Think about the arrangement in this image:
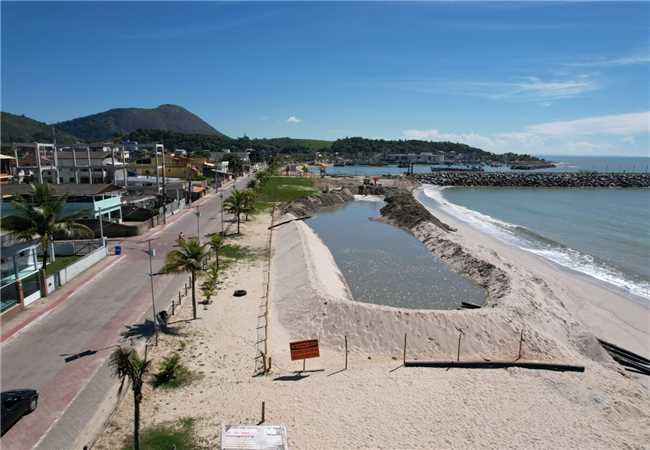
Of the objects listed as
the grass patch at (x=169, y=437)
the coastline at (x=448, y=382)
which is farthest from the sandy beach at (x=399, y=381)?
the grass patch at (x=169, y=437)

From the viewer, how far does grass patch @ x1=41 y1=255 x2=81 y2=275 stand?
29216 millimetres

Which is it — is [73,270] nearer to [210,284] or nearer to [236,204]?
[210,284]

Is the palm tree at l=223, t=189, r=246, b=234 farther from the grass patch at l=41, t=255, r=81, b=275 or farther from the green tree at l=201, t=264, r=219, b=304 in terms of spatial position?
the grass patch at l=41, t=255, r=81, b=275

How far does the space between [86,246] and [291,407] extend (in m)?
27.4

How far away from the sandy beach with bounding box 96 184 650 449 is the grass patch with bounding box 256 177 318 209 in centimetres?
4360

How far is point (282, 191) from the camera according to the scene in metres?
80.8

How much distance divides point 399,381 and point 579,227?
51220 millimetres

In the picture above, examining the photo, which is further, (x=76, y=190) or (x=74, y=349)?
(x=76, y=190)

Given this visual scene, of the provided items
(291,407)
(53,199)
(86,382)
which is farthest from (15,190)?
(291,407)

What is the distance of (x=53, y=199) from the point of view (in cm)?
2398

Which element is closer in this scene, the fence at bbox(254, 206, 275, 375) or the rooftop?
the fence at bbox(254, 206, 275, 375)

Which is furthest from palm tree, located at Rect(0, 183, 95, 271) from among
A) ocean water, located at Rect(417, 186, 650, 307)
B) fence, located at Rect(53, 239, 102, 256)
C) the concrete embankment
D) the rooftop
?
the concrete embankment

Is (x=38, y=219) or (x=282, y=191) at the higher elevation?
(x=38, y=219)

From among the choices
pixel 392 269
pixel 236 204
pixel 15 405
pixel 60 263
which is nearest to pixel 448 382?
pixel 15 405
